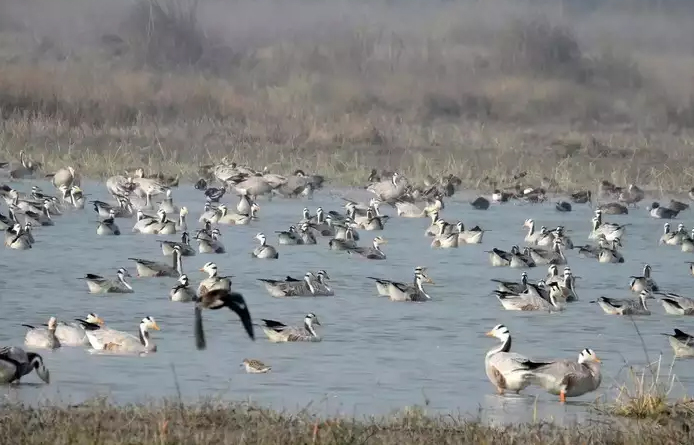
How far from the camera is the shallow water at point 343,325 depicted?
1223cm

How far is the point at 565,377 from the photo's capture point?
39.8ft

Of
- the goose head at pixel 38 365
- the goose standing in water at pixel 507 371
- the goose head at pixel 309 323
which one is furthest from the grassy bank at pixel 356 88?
the goose head at pixel 38 365

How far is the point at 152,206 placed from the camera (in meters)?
28.5

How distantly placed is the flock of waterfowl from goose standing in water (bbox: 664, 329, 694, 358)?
0.01m

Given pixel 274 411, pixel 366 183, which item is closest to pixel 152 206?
pixel 366 183

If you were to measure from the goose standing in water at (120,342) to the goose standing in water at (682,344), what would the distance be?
14.0ft

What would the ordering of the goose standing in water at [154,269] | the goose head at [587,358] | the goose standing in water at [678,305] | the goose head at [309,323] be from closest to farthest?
the goose head at [587,358], the goose head at [309,323], the goose standing in water at [678,305], the goose standing in water at [154,269]

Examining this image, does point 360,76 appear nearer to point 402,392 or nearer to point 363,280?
point 363,280

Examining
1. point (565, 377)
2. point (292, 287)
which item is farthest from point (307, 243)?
point (565, 377)

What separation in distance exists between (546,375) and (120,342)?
3623 millimetres

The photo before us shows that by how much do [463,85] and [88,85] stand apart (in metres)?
9.02

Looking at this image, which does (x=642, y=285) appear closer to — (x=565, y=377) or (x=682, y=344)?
(x=682, y=344)

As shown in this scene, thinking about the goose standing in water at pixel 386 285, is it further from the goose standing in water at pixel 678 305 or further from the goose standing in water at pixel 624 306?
the goose standing in water at pixel 678 305

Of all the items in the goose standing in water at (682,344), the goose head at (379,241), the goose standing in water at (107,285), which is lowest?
the goose head at (379,241)
